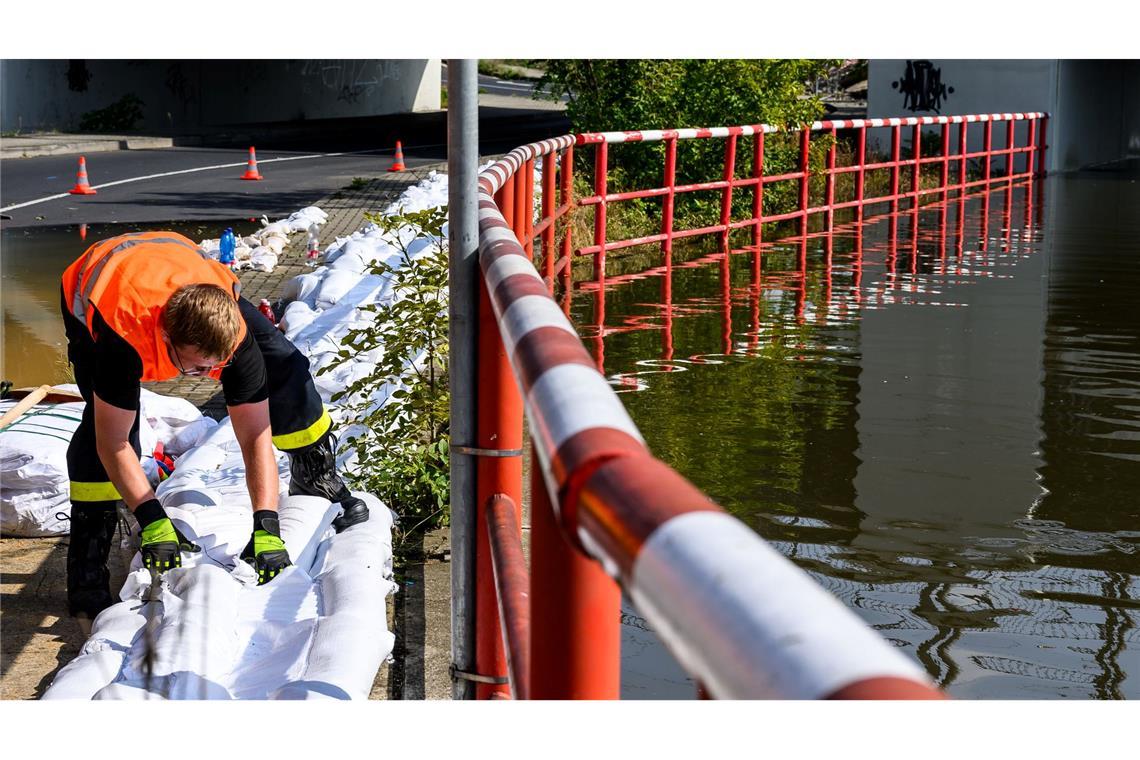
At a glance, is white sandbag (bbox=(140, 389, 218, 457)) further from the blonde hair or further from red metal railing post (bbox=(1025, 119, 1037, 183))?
red metal railing post (bbox=(1025, 119, 1037, 183))

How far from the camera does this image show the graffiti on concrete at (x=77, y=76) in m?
28.2

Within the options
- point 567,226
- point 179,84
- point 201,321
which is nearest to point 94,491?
point 201,321

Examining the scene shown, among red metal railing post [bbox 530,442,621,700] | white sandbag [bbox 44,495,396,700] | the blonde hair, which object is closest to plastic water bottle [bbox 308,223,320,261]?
white sandbag [bbox 44,495,396,700]

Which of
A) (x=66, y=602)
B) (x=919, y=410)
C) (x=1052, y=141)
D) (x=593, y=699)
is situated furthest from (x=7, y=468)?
(x=1052, y=141)

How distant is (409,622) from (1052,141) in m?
20.7

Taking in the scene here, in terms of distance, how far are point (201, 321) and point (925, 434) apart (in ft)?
12.9

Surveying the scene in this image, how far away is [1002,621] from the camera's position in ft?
13.9

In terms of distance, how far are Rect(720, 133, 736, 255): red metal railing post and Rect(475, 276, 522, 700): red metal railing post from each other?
1000cm

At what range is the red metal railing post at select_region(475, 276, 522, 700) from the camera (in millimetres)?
2814

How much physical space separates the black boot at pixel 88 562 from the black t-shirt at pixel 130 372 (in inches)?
19.8

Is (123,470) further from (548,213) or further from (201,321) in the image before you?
(548,213)

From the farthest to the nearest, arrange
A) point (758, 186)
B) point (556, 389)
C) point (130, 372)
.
Answer: point (758, 186), point (130, 372), point (556, 389)

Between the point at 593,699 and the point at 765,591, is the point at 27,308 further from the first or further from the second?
the point at 765,591

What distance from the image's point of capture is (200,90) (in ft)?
98.1
